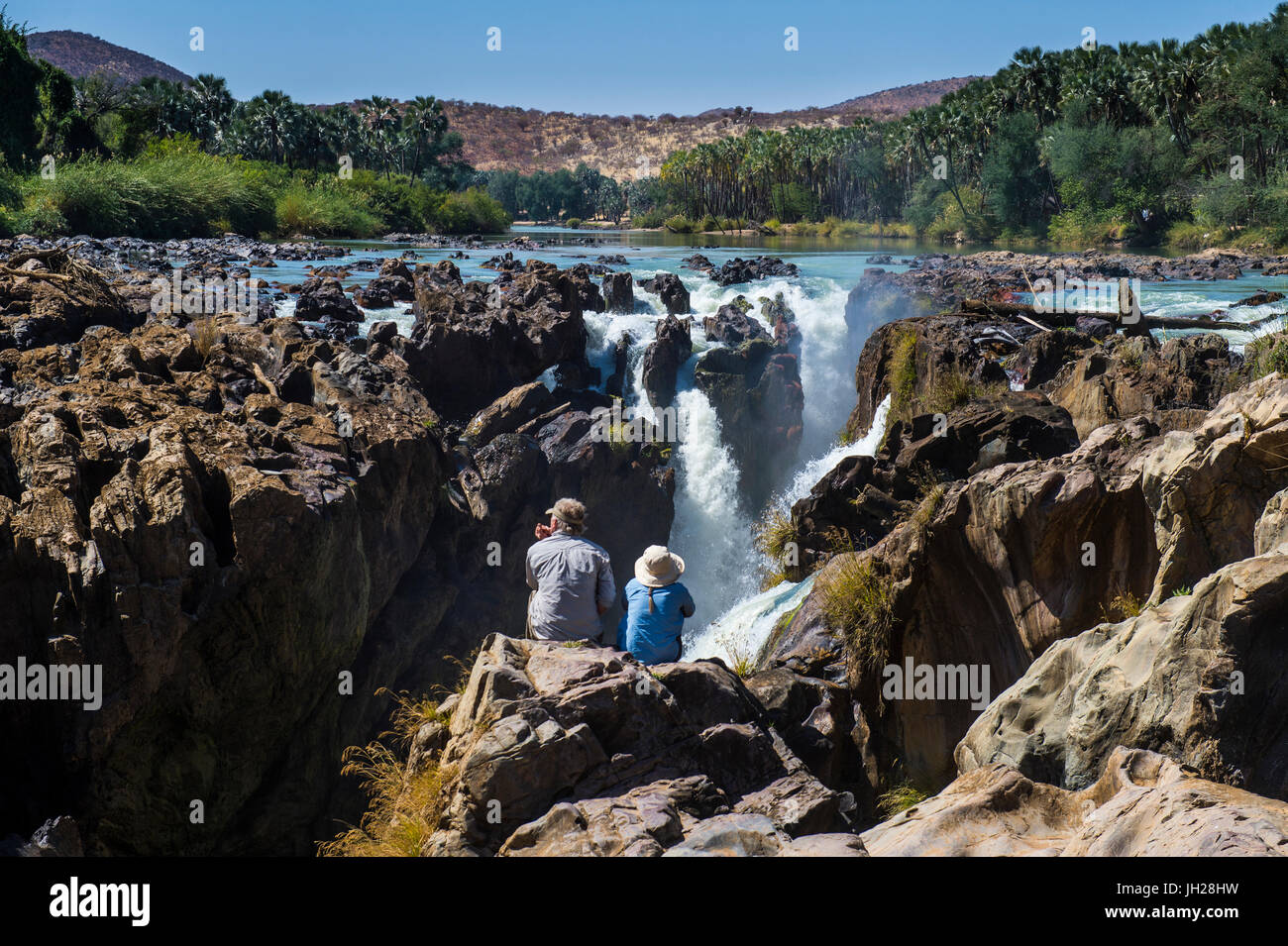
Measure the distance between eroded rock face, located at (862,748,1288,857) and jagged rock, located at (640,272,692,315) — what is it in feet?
85.0

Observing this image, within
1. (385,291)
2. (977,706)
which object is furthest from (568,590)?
(385,291)

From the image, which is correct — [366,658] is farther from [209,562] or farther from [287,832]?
[209,562]

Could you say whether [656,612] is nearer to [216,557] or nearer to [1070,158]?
[216,557]

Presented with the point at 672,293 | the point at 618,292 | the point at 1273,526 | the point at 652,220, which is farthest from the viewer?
the point at 652,220

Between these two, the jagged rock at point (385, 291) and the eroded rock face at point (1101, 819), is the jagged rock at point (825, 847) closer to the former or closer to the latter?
the eroded rock face at point (1101, 819)

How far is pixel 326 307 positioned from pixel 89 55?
687 ft

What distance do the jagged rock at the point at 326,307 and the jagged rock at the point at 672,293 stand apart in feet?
33.4

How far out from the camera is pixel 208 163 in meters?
49.1

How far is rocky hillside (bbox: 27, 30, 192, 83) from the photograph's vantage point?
17938 cm

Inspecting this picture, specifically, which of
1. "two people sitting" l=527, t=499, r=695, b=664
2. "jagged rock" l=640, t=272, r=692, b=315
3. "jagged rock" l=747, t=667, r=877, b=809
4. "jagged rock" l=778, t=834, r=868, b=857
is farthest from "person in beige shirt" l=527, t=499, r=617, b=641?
"jagged rock" l=640, t=272, r=692, b=315

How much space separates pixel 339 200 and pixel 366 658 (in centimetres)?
5231

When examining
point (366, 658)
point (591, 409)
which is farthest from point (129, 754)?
point (591, 409)

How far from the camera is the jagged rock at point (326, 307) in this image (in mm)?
23094
